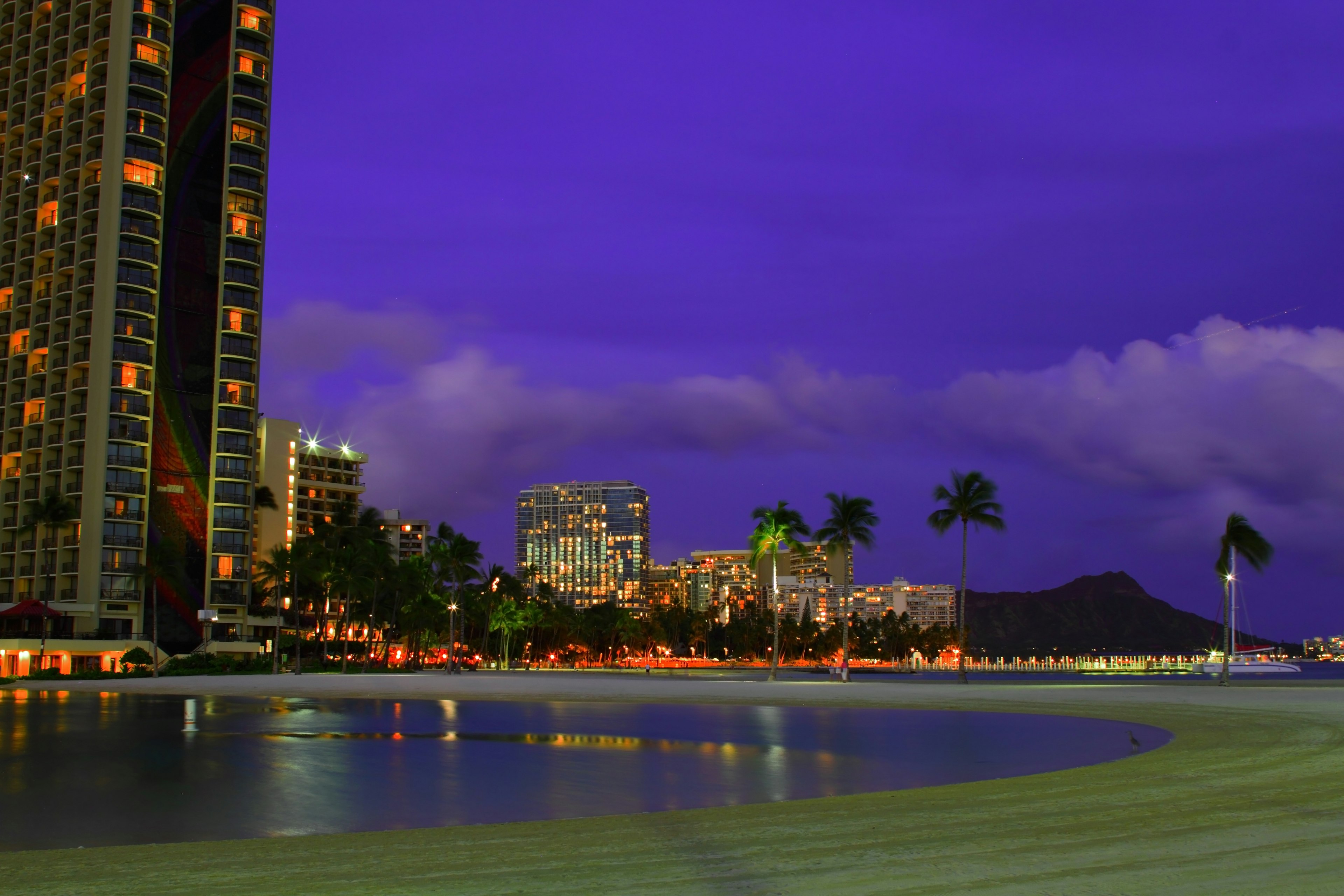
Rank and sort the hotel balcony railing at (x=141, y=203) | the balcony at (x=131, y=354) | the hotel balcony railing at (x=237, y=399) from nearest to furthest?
1. the balcony at (x=131, y=354)
2. the hotel balcony railing at (x=141, y=203)
3. the hotel balcony railing at (x=237, y=399)

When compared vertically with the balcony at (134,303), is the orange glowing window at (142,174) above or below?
above

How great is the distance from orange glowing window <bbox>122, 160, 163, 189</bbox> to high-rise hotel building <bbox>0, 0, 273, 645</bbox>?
179 mm

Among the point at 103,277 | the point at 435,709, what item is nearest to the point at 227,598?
the point at 103,277

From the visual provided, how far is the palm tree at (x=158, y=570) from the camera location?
8488cm

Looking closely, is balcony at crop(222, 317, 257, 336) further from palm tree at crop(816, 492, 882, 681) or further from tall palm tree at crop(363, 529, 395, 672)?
palm tree at crop(816, 492, 882, 681)

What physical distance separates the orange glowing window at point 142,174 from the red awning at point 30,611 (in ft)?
125

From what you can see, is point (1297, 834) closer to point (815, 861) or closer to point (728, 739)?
point (815, 861)

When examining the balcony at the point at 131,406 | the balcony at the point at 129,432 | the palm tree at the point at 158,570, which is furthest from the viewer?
the balcony at the point at 131,406

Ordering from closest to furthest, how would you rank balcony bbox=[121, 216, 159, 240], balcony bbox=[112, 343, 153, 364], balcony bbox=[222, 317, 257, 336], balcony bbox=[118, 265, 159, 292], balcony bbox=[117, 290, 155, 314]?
1. balcony bbox=[112, 343, 153, 364]
2. balcony bbox=[117, 290, 155, 314]
3. balcony bbox=[118, 265, 159, 292]
4. balcony bbox=[121, 216, 159, 240]
5. balcony bbox=[222, 317, 257, 336]

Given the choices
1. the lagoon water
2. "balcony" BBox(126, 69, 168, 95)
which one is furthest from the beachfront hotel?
the lagoon water

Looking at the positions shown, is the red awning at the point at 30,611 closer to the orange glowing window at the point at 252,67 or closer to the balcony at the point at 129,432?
the balcony at the point at 129,432

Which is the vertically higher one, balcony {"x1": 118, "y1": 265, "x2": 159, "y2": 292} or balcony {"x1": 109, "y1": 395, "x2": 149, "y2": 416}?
balcony {"x1": 118, "y1": 265, "x2": 159, "y2": 292}

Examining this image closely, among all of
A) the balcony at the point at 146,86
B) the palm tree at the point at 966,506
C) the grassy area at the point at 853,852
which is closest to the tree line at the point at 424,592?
the palm tree at the point at 966,506

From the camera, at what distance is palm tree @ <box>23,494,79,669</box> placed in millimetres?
90250
